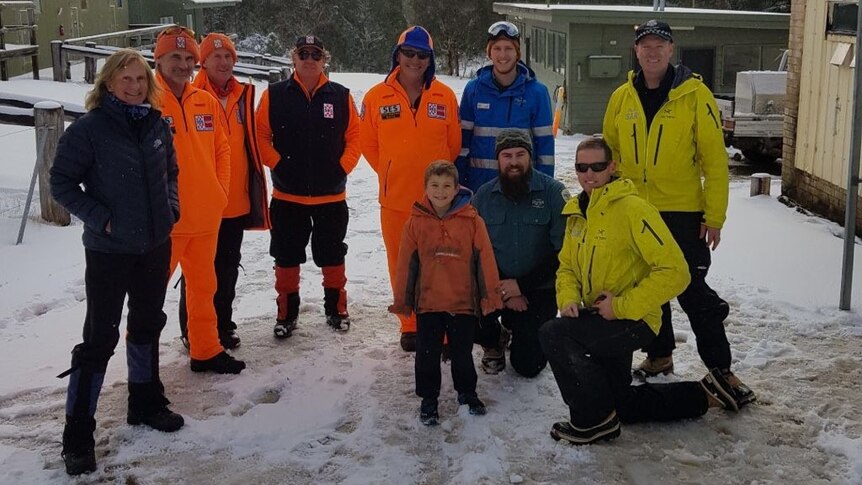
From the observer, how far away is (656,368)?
4816 mm

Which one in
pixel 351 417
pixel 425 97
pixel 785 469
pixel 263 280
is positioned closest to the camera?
Answer: pixel 785 469

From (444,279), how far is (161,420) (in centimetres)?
159

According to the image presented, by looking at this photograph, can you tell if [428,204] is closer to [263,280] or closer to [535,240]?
[535,240]

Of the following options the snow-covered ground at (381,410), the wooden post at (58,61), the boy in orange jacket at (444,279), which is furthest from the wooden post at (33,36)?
the boy in orange jacket at (444,279)

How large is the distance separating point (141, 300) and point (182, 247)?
632mm

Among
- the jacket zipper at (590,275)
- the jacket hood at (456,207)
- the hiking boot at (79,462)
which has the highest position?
the jacket hood at (456,207)

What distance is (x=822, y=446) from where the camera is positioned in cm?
395

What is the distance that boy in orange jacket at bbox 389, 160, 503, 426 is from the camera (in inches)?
171

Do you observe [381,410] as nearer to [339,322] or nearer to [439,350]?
[439,350]

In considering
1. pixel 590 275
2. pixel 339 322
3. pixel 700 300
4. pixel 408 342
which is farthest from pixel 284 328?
pixel 700 300

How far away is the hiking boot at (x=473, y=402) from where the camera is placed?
4348mm

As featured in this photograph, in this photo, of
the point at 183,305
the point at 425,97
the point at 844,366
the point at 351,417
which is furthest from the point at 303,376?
the point at 844,366

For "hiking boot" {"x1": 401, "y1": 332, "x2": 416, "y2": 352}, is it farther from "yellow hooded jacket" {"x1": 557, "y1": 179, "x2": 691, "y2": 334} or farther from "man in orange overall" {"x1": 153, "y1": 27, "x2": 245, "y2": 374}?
"yellow hooded jacket" {"x1": 557, "y1": 179, "x2": 691, "y2": 334}

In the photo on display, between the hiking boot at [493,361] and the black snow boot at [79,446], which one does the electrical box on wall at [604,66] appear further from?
the black snow boot at [79,446]
